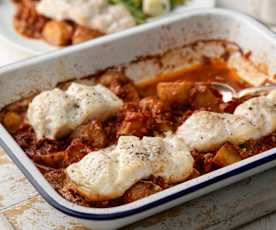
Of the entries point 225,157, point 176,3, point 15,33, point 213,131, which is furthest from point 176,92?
point 176,3

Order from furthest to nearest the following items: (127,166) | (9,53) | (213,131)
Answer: (9,53), (213,131), (127,166)

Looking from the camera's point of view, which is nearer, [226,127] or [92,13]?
[226,127]

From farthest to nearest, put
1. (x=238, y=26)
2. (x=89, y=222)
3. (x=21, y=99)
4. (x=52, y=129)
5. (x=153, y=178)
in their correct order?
(x=238, y=26) → (x=21, y=99) → (x=52, y=129) → (x=153, y=178) → (x=89, y=222)

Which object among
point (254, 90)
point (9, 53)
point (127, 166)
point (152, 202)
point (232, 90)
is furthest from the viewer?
point (9, 53)

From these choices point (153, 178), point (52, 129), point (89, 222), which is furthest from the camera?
point (52, 129)

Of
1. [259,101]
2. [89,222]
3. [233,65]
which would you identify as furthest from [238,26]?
[89,222]

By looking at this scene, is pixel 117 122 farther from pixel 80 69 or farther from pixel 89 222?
pixel 89 222

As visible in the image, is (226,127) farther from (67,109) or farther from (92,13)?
(92,13)

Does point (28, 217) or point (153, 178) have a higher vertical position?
point (153, 178)
